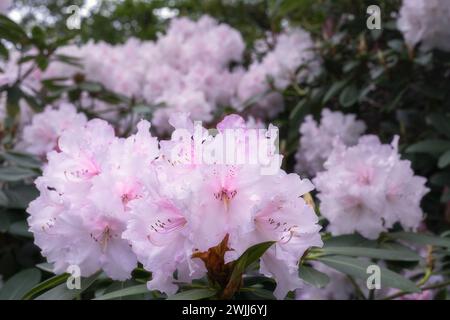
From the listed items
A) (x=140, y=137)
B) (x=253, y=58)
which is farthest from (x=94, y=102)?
(x=140, y=137)

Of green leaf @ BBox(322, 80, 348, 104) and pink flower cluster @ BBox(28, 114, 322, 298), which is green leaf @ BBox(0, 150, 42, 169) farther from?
green leaf @ BBox(322, 80, 348, 104)

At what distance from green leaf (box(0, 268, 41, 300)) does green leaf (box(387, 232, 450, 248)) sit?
86 centimetres

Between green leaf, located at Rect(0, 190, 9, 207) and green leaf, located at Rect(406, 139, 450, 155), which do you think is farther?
green leaf, located at Rect(406, 139, 450, 155)

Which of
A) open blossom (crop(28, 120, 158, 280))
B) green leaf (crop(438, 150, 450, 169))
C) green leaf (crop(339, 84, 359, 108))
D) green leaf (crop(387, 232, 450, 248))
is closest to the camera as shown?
open blossom (crop(28, 120, 158, 280))

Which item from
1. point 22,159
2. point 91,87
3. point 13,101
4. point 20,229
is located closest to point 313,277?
point 20,229

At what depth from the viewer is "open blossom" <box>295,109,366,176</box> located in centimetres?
218

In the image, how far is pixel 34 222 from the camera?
1078 millimetres

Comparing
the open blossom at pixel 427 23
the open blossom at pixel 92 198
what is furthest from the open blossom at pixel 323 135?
the open blossom at pixel 92 198

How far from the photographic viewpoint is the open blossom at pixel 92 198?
0.97 meters

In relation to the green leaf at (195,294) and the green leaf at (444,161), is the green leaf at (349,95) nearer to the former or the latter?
the green leaf at (444,161)

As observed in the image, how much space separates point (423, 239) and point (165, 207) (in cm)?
75

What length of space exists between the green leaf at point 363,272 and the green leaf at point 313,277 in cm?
5

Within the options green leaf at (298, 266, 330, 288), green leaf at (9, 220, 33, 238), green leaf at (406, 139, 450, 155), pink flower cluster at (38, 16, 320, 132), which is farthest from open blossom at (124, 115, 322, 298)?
pink flower cluster at (38, 16, 320, 132)

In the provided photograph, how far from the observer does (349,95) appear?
7.09ft
